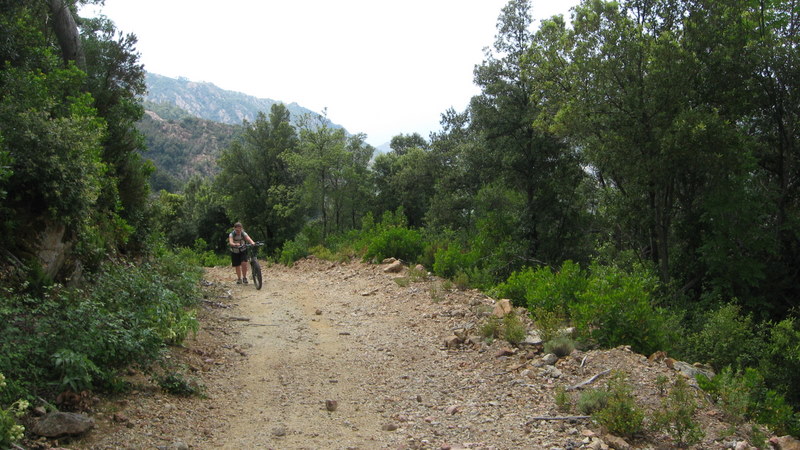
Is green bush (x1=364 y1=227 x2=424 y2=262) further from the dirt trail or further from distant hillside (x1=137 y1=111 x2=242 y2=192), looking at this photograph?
distant hillside (x1=137 y1=111 x2=242 y2=192)

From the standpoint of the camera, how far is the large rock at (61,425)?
3.64 metres

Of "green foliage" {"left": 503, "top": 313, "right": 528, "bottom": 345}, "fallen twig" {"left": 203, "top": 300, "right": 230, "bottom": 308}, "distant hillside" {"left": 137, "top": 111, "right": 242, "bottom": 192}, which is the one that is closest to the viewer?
"green foliage" {"left": 503, "top": 313, "right": 528, "bottom": 345}

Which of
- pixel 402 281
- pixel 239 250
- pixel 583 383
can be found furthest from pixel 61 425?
pixel 239 250

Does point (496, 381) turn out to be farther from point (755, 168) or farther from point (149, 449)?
point (755, 168)

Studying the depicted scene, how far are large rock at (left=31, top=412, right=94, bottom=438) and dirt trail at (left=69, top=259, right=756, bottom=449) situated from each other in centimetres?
11

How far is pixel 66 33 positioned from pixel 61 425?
419 inches

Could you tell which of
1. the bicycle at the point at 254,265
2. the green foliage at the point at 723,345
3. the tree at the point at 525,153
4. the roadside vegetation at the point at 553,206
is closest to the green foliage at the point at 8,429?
the roadside vegetation at the point at 553,206

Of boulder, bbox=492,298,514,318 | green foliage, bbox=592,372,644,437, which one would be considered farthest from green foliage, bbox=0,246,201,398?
boulder, bbox=492,298,514,318

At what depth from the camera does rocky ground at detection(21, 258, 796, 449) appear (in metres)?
4.31

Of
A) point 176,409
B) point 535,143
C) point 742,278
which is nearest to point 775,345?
point 742,278

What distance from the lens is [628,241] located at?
1720 centimetres

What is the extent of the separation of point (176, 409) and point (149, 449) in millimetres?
806

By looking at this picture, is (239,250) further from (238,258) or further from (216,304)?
(216,304)

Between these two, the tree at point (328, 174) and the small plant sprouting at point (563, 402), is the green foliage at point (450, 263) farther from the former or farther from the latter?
the tree at point (328, 174)
